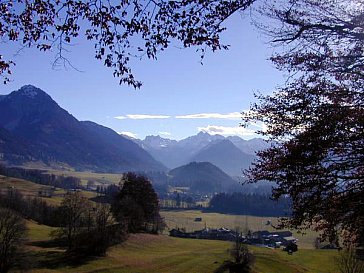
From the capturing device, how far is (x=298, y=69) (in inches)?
382

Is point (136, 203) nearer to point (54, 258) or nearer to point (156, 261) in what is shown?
point (156, 261)

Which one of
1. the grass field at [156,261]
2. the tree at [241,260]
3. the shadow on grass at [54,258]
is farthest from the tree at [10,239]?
the tree at [241,260]

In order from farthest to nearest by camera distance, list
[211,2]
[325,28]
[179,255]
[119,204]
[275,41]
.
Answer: [119,204] → [179,255] → [275,41] → [325,28] → [211,2]

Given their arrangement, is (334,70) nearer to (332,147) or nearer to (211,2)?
(332,147)

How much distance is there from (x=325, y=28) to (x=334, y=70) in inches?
38.2

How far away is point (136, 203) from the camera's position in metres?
82.1

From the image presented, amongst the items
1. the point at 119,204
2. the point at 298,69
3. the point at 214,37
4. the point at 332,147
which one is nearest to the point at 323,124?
the point at 332,147

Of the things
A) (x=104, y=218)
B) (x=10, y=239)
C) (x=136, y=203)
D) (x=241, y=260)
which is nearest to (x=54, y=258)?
(x=10, y=239)

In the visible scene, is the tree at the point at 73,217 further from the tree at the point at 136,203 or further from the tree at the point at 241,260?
the tree at the point at 241,260

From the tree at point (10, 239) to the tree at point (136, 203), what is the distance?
Answer: 26.1 meters

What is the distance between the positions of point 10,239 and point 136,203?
34.2 meters

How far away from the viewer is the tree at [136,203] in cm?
7869

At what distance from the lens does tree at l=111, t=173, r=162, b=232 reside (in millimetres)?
78688

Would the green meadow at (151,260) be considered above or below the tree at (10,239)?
below
